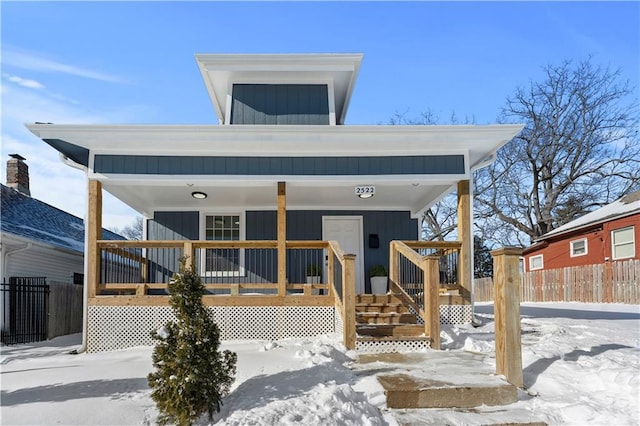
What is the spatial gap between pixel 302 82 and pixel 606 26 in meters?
7.72

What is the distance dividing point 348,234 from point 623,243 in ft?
39.4

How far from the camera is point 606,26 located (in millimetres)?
12195

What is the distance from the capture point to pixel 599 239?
62.8 feet

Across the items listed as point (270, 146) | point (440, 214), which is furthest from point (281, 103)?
point (440, 214)

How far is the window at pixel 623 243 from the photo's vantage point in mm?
17422

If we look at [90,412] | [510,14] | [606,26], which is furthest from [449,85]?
[90,412]

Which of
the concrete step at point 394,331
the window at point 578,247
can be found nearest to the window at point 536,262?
the window at point 578,247

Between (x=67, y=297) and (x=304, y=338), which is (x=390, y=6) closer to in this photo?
(x=304, y=338)

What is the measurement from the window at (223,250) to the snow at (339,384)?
12.4 feet

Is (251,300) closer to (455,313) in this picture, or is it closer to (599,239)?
(455,313)

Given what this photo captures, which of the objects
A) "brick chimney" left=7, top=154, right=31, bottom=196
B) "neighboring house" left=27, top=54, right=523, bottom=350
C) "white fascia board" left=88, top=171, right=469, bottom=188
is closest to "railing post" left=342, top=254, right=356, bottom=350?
"neighboring house" left=27, top=54, right=523, bottom=350

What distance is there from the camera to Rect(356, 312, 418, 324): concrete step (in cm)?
795

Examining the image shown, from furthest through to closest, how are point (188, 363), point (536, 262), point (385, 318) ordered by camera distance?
point (536, 262) < point (385, 318) < point (188, 363)

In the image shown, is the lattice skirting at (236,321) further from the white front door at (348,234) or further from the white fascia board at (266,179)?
the white front door at (348,234)
